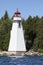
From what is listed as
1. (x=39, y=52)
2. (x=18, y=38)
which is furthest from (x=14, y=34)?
(x=39, y=52)

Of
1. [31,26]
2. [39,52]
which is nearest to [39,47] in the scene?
[39,52]

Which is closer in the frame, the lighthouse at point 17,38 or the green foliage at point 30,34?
the lighthouse at point 17,38

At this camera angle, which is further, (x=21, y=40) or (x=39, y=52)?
(x=39, y=52)

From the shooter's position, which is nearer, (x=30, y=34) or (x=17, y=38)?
(x=17, y=38)

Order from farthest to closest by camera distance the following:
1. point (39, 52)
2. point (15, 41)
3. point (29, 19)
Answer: point (29, 19) < point (39, 52) < point (15, 41)

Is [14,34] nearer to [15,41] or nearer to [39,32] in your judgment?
[15,41]

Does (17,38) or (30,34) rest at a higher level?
(30,34)

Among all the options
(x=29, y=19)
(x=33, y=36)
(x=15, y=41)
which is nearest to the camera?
(x=15, y=41)

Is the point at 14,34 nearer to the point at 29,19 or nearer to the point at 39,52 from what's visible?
the point at 39,52

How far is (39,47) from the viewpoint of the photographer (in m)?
101

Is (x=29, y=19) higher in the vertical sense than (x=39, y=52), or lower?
higher

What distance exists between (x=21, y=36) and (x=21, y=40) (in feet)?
2.99

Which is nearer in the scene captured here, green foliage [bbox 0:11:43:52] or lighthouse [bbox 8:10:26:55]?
lighthouse [bbox 8:10:26:55]

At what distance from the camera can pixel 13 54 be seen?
93312 millimetres
